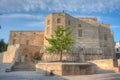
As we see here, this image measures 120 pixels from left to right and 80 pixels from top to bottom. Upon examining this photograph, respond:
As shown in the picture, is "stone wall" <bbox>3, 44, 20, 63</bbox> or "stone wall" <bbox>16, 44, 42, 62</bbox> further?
"stone wall" <bbox>16, 44, 42, 62</bbox>

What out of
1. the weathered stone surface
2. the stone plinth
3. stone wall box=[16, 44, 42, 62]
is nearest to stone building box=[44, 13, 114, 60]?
stone wall box=[16, 44, 42, 62]

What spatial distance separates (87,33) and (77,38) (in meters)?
3.22

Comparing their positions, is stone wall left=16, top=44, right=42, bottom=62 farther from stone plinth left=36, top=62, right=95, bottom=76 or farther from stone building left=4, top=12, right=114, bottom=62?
stone plinth left=36, top=62, right=95, bottom=76

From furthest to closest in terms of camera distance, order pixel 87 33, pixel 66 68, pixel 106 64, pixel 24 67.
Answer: pixel 87 33 → pixel 106 64 → pixel 24 67 → pixel 66 68

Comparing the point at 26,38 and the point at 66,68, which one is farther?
the point at 26,38

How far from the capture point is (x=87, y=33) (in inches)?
1475

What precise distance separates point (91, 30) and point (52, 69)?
23.8 metres

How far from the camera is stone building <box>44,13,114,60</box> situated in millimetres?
34969

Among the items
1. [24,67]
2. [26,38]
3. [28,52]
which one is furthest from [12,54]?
[24,67]

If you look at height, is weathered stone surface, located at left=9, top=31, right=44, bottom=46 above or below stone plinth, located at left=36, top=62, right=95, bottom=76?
above

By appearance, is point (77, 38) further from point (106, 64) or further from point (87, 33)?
point (106, 64)

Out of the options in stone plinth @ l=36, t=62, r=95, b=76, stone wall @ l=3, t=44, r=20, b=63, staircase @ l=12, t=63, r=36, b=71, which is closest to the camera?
stone plinth @ l=36, t=62, r=95, b=76

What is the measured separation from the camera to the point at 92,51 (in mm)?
35281

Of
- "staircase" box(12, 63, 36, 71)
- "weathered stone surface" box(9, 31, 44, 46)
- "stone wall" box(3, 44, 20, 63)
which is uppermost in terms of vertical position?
"weathered stone surface" box(9, 31, 44, 46)
